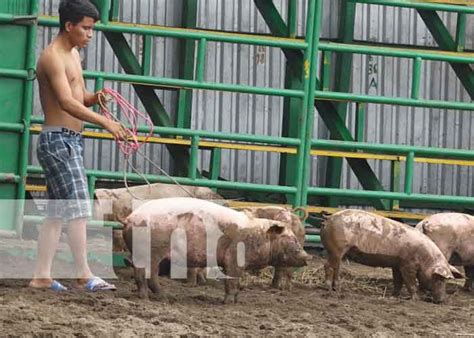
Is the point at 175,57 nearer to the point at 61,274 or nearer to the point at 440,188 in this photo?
the point at 440,188

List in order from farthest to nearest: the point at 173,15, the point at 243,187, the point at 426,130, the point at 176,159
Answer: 1. the point at 426,130
2. the point at 173,15
3. the point at 176,159
4. the point at 243,187

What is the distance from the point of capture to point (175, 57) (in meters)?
13.0

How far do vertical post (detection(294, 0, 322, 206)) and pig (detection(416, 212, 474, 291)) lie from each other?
965 millimetres

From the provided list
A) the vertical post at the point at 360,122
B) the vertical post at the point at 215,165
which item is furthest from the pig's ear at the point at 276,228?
the vertical post at the point at 360,122

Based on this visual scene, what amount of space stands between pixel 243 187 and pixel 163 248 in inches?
80.3

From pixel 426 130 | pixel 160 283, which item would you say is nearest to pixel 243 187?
pixel 160 283

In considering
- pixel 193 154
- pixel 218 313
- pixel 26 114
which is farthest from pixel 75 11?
pixel 193 154

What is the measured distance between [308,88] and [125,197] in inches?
67.7

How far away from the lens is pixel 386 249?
30.6 feet

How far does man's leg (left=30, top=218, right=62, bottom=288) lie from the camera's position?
312 inches

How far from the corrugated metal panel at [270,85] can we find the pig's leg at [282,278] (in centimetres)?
370

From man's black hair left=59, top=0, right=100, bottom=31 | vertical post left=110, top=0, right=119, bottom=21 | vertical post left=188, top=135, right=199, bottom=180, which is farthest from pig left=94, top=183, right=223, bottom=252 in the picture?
man's black hair left=59, top=0, right=100, bottom=31

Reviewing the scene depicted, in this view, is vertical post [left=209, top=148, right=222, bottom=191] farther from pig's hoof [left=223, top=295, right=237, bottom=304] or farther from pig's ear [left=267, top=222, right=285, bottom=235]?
pig's hoof [left=223, top=295, right=237, bottom=304]

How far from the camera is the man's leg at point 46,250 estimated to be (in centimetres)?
792
